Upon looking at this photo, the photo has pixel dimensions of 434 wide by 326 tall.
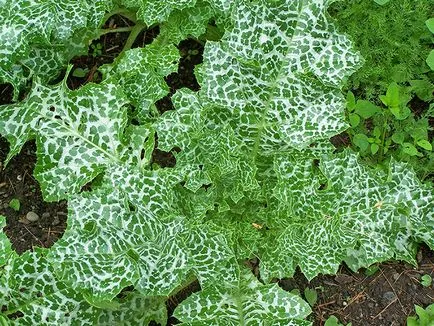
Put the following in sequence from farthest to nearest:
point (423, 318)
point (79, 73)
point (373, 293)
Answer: point (79, 73), point (373, 293), point (423, 318)

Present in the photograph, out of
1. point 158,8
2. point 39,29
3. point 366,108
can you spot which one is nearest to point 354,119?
point 366,108

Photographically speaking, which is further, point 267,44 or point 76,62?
point 76,62

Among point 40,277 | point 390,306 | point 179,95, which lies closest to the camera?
point 40,277

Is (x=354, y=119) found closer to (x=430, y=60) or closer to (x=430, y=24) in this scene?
(x=430, y=60)

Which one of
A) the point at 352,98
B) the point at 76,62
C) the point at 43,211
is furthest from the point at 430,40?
the point at 43,211

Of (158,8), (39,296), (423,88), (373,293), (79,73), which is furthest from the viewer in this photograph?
(79,73)

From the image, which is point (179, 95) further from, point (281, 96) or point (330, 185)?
point (330, 185)

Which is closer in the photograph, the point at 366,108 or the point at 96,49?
the point at 366,108
